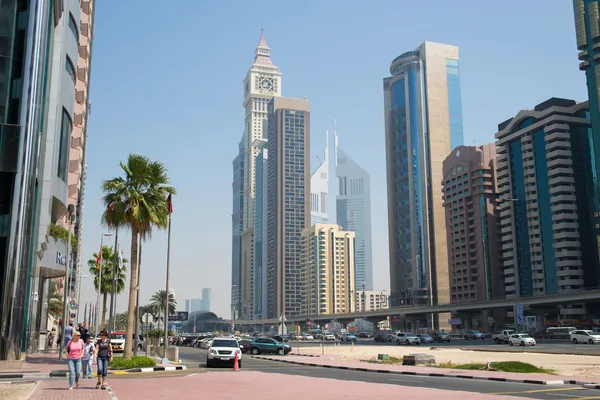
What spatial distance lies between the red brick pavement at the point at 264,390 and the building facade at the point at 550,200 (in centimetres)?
14135

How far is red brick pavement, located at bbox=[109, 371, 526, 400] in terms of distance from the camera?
59.0ft

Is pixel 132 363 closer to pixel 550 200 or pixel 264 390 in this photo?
pixel 264 390

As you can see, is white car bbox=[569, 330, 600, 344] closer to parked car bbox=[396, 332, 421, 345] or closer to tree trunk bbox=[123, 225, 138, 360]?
parked car bbox=[396, 332, 421, 345]

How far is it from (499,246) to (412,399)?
178999 mm

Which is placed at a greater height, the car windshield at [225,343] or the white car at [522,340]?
the car windshield at [225,343]

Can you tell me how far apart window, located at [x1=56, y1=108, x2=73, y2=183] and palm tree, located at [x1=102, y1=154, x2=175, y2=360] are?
43.4 ft

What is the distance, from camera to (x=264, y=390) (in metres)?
20.1

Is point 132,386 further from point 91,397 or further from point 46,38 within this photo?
point 46,38

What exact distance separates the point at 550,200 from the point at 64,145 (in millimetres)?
138166

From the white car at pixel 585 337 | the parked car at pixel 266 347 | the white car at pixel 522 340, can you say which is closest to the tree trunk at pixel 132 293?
the parked car at pixel 266 347

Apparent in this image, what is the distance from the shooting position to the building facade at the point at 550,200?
5994 inches

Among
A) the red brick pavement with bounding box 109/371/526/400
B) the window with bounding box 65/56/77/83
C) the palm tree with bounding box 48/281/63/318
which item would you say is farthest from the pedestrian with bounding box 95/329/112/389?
the palm tree with bounding box 48/281/63/318

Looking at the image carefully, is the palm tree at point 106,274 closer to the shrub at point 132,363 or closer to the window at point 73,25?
the window at point 73,25

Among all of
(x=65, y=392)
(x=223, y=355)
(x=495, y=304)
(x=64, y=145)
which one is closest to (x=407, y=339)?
(x=64, y=145)
